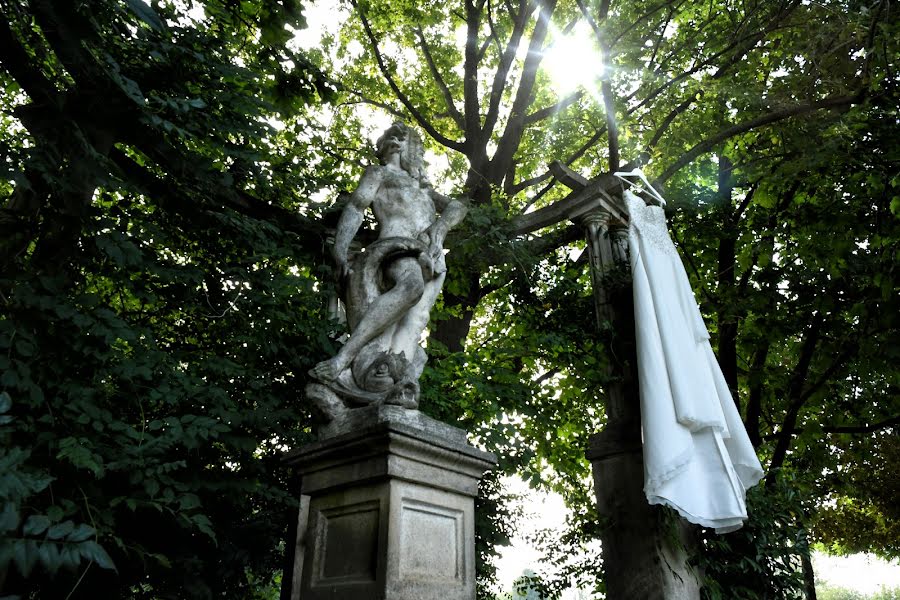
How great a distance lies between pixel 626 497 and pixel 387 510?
217 centimetres

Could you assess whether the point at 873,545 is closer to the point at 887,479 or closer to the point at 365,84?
the point at 887,479

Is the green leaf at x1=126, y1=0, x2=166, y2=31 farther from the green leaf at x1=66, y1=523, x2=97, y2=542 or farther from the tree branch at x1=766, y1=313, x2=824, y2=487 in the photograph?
the tree branch at x1=766, y1=313, x2=824, y2=487

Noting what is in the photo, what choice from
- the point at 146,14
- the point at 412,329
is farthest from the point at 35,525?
the point at 412,329

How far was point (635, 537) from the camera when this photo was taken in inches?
169

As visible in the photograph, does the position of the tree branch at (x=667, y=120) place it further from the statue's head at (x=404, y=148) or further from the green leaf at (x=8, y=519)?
the green leaf at (x=8, y=519)

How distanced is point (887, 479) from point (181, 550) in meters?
9.81

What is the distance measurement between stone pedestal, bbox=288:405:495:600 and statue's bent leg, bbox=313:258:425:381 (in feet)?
1.02

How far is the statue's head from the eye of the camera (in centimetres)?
432

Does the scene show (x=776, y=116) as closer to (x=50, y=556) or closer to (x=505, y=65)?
(x=505, y=65)

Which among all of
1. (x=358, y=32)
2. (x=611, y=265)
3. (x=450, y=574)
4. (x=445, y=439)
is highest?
(x=358, y=32)

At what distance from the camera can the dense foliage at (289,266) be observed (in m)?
3.33

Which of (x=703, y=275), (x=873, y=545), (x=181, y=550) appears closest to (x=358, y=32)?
(x=703, y=275)

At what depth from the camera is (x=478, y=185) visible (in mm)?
8648

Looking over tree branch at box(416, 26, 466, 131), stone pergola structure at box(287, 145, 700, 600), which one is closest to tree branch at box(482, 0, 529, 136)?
tree branch at box(416, 26, 466, 131)
